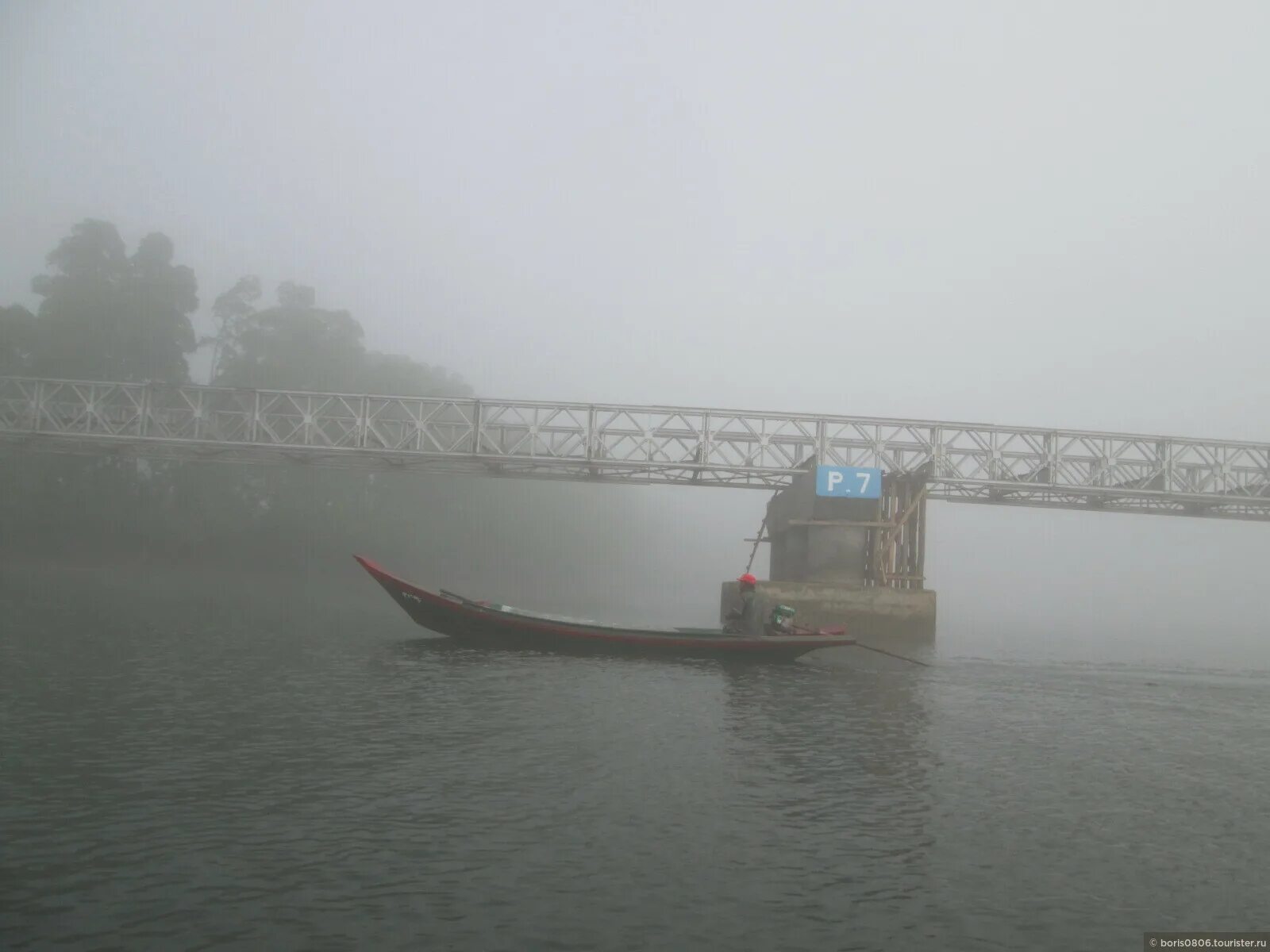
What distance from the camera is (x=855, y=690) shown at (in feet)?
82.2

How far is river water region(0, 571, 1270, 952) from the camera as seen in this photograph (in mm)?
8812

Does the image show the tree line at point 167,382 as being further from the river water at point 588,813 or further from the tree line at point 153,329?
the river water at point 588,813

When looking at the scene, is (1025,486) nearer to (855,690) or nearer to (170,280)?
(855,690)

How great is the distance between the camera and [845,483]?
46.3 metres

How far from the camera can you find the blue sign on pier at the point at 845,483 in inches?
1815

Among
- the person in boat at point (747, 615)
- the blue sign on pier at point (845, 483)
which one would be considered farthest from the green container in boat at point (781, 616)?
the blue sign on pier at point (845, 483)

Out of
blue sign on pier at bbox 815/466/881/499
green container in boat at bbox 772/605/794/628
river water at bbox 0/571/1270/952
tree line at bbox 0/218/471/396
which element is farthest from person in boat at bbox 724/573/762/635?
tree line at bbox 0/218/471/396

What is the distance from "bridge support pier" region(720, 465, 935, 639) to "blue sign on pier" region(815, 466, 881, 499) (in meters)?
0.38

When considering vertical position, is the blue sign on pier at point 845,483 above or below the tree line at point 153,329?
below

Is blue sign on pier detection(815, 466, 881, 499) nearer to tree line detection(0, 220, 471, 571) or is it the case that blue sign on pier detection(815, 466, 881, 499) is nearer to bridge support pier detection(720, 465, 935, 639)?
bridge support pier detection(720, 465, 935, 639)

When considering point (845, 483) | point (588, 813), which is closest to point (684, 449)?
point (845, 483)

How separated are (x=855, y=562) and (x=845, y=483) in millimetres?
3778

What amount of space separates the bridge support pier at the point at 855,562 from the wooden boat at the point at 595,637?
12846 mm

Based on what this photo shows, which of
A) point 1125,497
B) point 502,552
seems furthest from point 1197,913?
point 502,552
